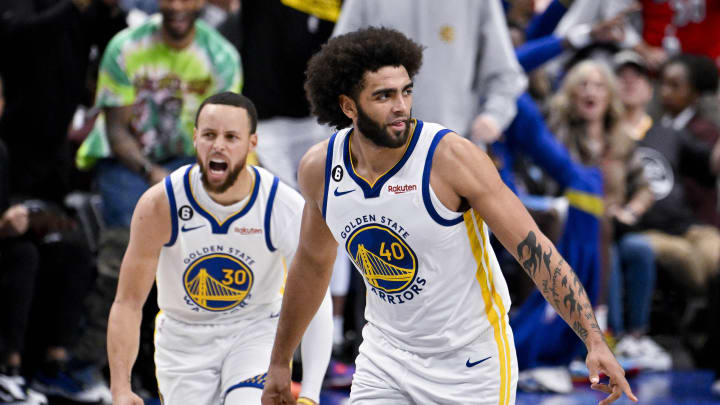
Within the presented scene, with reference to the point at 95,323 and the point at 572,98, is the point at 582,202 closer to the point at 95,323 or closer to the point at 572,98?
the point at 572,98

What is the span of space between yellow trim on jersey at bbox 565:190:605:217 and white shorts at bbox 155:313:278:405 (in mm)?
3047

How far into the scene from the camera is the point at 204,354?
4.42 meters

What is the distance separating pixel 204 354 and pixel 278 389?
75cm

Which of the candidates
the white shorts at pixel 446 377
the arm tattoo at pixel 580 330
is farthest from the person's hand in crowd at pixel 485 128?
the arm tattoo at pixel 580 330

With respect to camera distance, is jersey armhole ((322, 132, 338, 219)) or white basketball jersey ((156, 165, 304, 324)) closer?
jersey armhole ((322, 132, 338, 219))

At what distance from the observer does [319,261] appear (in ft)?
12.4

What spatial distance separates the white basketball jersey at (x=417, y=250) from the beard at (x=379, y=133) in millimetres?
59

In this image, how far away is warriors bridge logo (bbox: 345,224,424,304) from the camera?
11.5 feet

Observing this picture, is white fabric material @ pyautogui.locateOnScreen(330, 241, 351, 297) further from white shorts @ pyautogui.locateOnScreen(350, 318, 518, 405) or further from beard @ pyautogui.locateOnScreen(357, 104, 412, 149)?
beard @ pyautogui.locateOnScreen(357, 104, 412, 149)

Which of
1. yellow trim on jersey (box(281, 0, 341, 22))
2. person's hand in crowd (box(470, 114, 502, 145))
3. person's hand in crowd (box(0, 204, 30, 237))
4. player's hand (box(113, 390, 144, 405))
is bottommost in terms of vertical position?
player's hand (box(113, 390, 144, 405))

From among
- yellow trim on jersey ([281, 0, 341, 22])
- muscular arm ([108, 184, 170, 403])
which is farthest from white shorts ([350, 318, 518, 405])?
yellow trim on jersey ([281, 0, 341, 22])

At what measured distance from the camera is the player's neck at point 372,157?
354cm

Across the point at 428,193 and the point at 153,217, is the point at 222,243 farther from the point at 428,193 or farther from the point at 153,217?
the point at 428,193

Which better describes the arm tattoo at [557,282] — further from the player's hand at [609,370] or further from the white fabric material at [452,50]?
the white fabric material at [452,50]
